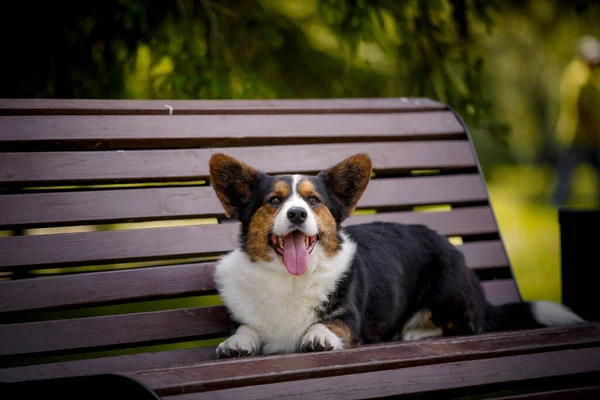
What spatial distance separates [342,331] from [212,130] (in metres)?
1.25

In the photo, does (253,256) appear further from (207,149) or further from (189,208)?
(207,149)

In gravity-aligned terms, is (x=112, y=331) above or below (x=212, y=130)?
below

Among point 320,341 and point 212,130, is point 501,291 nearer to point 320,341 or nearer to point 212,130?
point 320,341

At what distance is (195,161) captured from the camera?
12.3ft

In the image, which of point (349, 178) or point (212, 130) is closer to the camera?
point (349, 178)

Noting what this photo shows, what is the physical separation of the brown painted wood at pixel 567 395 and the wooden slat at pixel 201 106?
193cm

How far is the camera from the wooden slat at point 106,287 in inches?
124

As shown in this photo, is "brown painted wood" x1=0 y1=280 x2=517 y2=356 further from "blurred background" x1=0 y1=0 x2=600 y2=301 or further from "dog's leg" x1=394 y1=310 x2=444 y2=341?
"blurred background" x1=0 y1=0 x2=600 y2=301

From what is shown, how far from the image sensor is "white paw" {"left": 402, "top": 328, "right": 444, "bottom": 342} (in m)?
3.65

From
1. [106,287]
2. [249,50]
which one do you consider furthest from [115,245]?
[249,50]

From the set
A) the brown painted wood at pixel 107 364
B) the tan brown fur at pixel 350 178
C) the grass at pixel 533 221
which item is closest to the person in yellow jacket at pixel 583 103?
the grass at pixel 533 221

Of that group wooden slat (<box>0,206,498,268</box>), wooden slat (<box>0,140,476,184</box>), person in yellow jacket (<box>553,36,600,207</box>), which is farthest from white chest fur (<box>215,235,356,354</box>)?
person in yellow jacket (<box>553,36,600,207</box>)

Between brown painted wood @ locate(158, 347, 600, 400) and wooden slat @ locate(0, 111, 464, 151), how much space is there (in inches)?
64.2

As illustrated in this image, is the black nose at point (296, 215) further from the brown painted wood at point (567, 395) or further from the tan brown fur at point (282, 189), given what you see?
the brown painted wood at point (567, 395)
